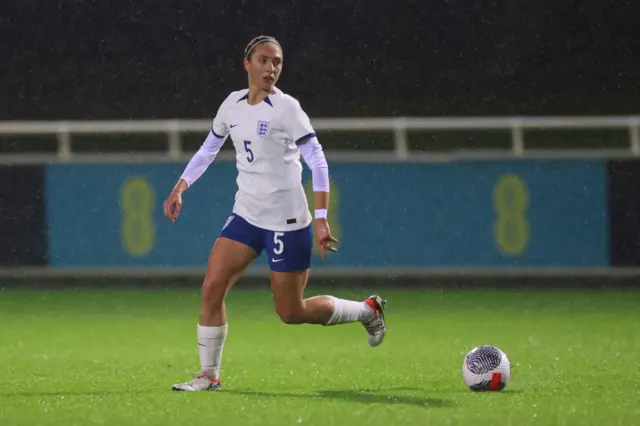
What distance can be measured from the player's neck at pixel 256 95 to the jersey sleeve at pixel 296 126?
0.18 metres

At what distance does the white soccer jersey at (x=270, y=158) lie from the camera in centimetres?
834

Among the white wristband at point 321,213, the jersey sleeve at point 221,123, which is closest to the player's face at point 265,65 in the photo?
the jersey sleeve at point 221,123

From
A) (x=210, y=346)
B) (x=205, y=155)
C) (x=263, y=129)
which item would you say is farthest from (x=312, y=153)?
(x=210, y=346)

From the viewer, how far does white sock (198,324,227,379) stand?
838 cm

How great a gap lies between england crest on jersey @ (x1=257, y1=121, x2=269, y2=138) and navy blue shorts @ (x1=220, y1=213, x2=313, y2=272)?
0.50 meters

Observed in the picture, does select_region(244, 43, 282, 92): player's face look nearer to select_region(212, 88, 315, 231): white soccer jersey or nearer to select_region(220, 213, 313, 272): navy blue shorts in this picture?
select_region(212, 88, 315, 231): white soccer jersey

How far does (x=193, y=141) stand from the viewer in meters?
23.0

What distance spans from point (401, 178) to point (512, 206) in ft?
3.85

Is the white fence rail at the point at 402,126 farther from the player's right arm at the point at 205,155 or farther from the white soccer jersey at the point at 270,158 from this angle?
the white soccer jersey at the point at 270,158

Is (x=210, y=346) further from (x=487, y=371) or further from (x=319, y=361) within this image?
(x=319, y=361)

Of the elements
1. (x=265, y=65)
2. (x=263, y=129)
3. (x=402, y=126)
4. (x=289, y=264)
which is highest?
(x=265, y=65)

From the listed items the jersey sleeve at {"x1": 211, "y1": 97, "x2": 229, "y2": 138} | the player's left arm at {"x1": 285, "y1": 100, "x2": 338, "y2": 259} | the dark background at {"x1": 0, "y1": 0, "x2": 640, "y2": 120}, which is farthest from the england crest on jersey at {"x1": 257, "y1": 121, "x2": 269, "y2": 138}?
the dark background at {"x1": 0, "y1": 0, "x2": 640, "y2": 120}

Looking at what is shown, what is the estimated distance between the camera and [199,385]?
8.45 meters

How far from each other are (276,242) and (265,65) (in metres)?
0.98
